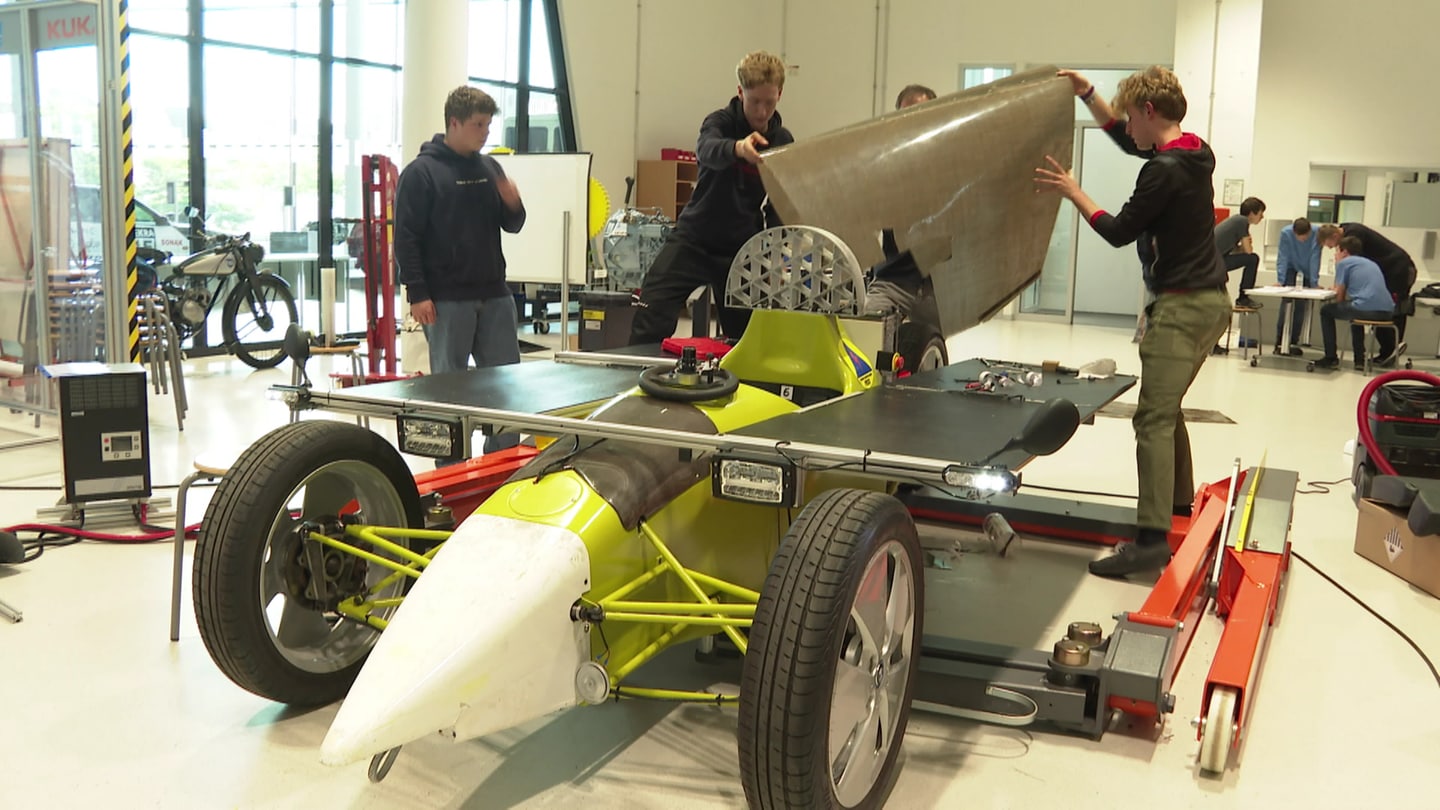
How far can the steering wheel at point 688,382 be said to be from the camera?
329 centimetres

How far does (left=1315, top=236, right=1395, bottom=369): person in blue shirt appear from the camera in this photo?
37.8 feet

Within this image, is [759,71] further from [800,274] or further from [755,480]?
[755,480]

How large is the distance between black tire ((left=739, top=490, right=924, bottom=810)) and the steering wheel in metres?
0.78

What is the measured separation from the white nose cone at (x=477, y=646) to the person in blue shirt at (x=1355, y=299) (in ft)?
36.0

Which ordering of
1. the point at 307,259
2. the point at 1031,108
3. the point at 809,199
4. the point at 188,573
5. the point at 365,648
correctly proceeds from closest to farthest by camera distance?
1. the point at 365,648
2. the point at 188,573
3. the point at 809,199
4. the point at 1031,108
5. the point at 307,259

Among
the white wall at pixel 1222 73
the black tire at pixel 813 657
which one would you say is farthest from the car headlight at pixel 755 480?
the white wall at pixel 1222 73

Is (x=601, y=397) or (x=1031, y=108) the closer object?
(x=601, y=397)

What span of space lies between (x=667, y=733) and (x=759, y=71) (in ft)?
9.43

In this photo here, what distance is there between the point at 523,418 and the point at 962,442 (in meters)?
1.09

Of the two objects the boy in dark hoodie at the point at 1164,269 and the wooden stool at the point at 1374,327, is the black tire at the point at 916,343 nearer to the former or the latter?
the boy in dark hoodie at the point at 1164,269

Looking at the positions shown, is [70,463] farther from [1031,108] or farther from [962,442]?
[1031,108]

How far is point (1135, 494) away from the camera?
606 cm

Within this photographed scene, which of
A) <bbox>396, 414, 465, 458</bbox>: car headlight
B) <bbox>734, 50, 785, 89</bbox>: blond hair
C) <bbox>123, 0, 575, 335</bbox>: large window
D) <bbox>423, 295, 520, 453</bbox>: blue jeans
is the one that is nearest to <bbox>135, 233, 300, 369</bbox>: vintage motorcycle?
<bbox>123, 0, 575, 335</bbox>: large window

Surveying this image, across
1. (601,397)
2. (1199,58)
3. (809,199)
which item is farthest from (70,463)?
(1199,58)
